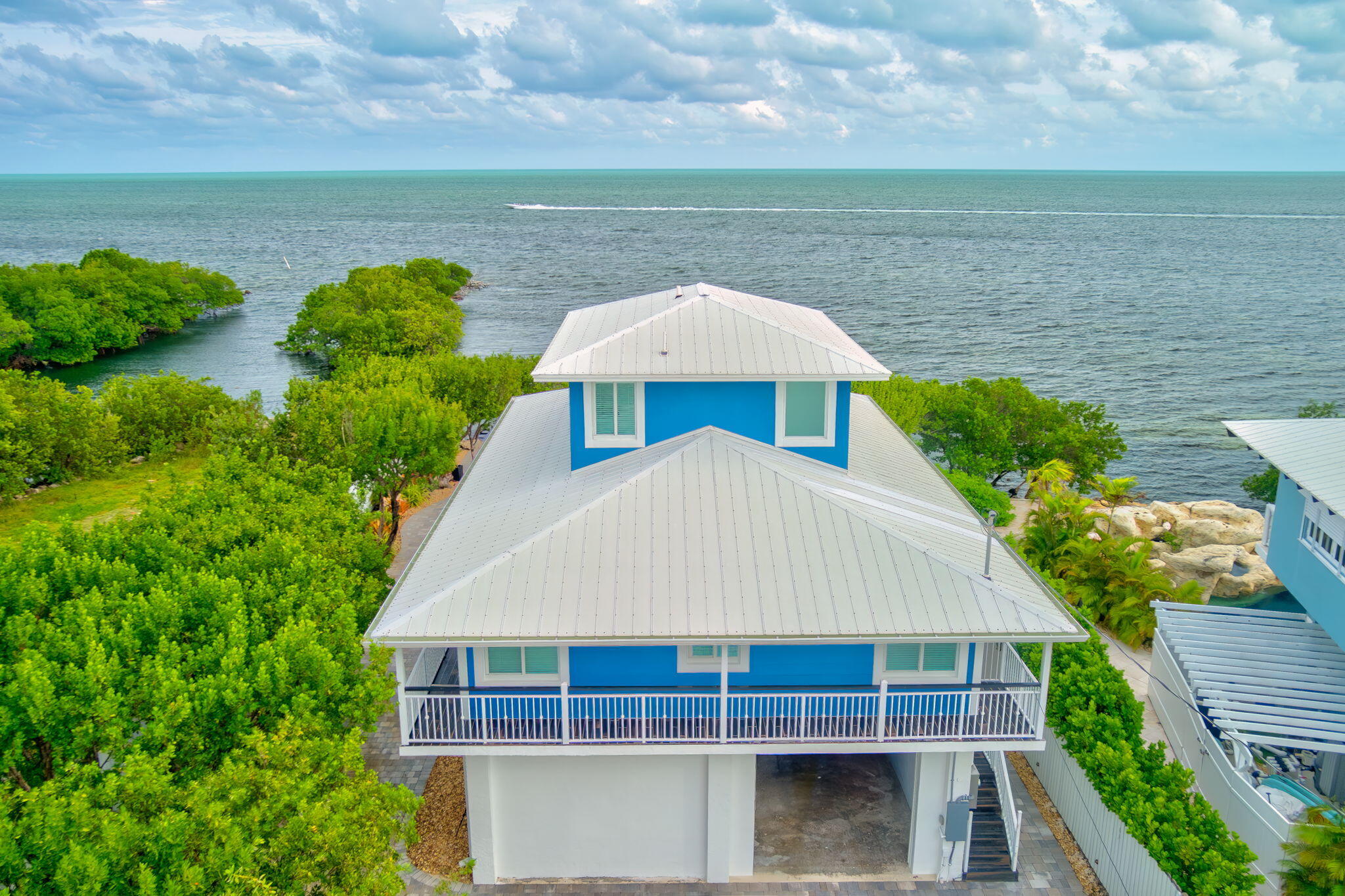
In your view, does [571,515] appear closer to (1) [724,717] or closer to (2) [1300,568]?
(1) [724,717]

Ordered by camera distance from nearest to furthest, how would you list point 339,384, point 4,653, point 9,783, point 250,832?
1. point 250,832
2. point 9,783
3. point 4,653
4. point 339,384

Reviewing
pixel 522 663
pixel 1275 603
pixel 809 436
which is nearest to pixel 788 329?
pixel 809 436

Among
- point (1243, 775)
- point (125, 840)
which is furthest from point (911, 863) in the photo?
point (125, 840)

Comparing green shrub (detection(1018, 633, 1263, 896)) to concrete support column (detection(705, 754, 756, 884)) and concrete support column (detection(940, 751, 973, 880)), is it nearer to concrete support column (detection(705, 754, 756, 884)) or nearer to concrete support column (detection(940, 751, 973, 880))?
concrete support column (detection(940, 751, 973, 880))

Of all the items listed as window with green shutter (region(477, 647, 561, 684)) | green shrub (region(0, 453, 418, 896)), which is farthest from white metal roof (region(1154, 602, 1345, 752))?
green shrub (region(0, 453, 418, 896))

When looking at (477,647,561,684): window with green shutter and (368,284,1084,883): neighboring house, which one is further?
(477,647,561,684): window with green shutter

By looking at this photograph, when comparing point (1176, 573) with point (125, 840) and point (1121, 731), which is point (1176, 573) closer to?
point (1121, 731)

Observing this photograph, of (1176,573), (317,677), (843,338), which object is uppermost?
(843,338)
